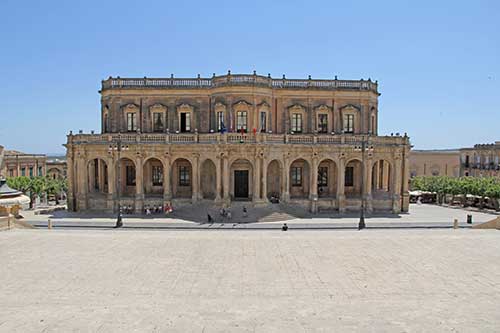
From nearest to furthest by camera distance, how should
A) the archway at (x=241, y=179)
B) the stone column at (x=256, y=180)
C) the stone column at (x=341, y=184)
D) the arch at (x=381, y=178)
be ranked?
the stone column at (x=256, y=180)
the stone column at (x=341, y=184)
the archway at (x=241, y=179)
the arch at (x=381, y=178)

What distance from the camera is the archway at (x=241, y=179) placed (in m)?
40.0

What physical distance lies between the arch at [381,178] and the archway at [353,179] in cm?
184

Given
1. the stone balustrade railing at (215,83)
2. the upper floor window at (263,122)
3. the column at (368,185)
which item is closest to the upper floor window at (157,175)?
the stone balustrade railing at (215,83)

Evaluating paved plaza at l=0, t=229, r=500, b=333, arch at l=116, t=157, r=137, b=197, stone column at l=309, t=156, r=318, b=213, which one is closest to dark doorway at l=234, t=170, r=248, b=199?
stone column at l=309, t=156, r=318, b=213

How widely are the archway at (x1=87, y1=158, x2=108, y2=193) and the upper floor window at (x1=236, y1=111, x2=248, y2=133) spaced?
14.5m

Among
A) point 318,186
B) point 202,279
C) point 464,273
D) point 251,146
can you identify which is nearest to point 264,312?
point 202,279

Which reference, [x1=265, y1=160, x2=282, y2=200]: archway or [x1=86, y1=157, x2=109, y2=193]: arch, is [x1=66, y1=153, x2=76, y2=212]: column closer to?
[x1=86, y1=157, x2=109, y2=193]: arch

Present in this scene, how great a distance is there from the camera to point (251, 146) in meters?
37.4

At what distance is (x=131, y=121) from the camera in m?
43.0

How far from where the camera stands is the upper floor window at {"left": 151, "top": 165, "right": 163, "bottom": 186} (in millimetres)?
42094

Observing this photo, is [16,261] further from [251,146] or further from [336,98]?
→ [336,98]

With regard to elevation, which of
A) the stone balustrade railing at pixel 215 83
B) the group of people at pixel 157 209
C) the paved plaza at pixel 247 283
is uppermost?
the stone balustrade railing at pixel 215 83

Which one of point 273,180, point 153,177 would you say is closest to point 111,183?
point 153,177

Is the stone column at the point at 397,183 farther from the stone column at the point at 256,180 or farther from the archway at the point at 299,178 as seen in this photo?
the stone column at the point at 256,180
